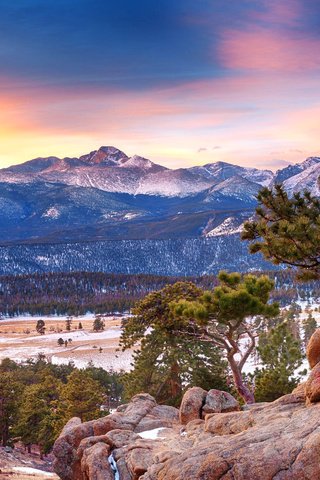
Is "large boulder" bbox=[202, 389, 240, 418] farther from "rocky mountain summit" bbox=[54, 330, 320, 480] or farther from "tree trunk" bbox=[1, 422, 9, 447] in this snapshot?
"tree trunk" bbox=[1, 422, 9, 447]

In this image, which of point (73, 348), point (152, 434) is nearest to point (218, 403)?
point (152, 434)

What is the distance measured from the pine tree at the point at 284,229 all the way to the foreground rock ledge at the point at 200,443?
18.0 feet

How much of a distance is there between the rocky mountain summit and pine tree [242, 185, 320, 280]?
3366 mm

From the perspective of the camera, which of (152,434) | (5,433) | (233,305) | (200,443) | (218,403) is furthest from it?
(5,433)

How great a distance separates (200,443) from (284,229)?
29.4ft

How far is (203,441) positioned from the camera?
2002cm

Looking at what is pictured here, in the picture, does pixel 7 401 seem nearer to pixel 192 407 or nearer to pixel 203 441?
pixel 192 407

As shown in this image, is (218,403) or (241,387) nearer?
(218,403)

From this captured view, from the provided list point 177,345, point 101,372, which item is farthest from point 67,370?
point 177,345

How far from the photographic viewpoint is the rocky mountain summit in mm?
14781

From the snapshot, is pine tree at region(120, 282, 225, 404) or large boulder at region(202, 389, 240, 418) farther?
pine tree at region(120, 282, 225, 404)

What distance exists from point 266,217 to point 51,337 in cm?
17347

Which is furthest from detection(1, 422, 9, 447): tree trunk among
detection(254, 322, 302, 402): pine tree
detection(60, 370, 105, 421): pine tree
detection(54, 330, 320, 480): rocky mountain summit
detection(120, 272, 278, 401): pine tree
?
detection(54, 330, 320, 480): rocky mountain summit

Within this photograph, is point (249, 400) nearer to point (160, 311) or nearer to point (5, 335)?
point (160, 311)
